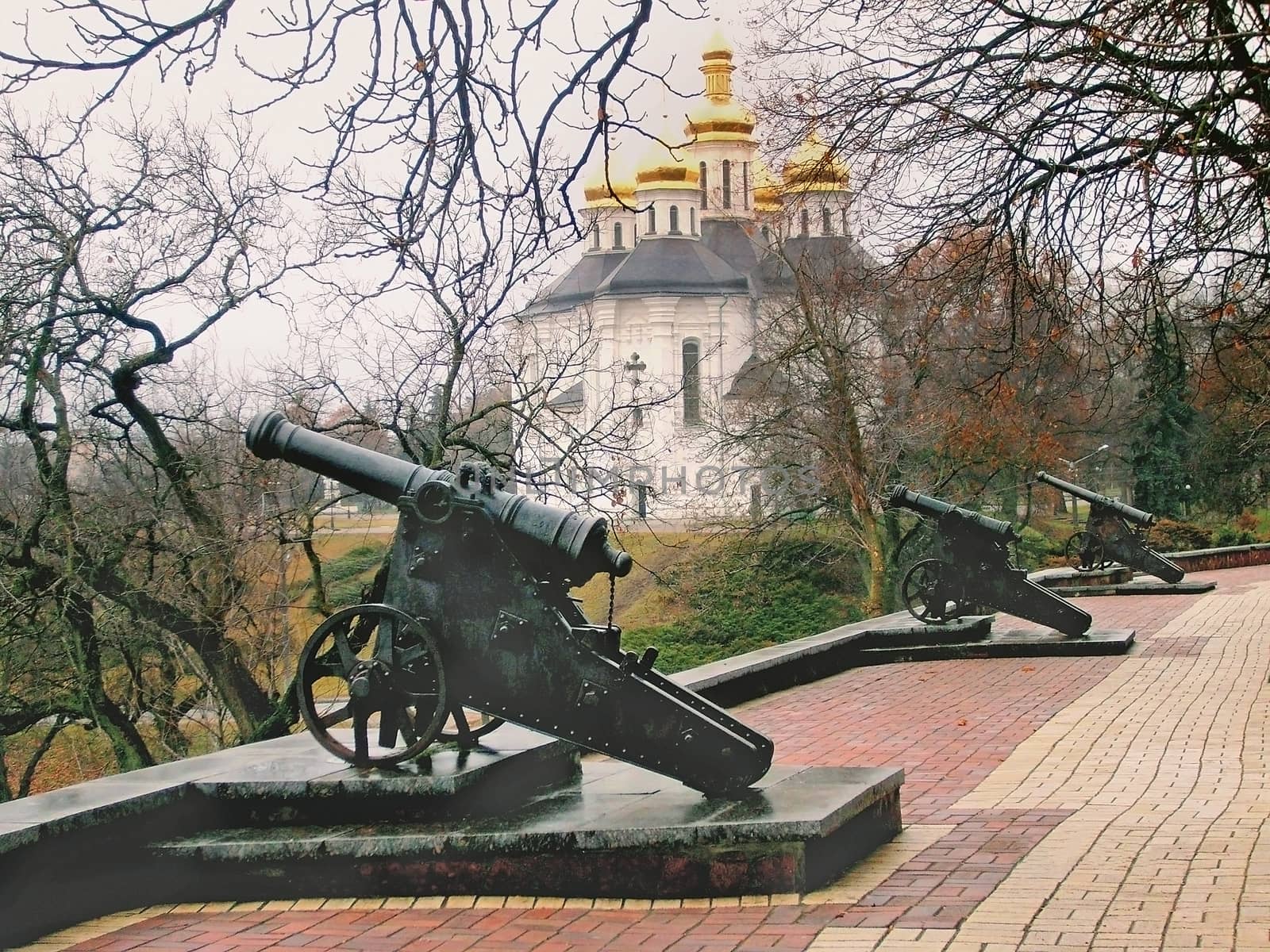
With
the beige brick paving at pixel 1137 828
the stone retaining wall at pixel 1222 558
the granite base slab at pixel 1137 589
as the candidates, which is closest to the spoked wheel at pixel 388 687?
the beige brick paving at pixel 1137 828

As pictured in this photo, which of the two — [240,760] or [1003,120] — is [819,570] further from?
[240,760]

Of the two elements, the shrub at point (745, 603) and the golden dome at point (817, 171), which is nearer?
the golden dome at point (817, 171)

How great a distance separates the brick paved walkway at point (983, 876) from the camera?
5422 millimetres

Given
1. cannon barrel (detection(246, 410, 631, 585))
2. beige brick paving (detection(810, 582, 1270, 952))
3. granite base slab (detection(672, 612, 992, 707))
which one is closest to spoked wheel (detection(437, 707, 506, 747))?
cannon barrel (detection(246, 410, 631, 585))

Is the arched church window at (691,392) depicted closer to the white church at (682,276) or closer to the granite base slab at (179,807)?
the white church at (682,276)

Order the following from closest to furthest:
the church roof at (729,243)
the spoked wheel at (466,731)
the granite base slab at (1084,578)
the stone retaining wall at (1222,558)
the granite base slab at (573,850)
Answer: the granite base slab at (573,850)
the spoked wheel at (466,731)
the granite base slab at (1084,578)
the stone retaining wall at (1222,558)
the church roof at (729,243)

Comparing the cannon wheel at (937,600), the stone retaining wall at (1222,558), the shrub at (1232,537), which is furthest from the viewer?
the shrub at (1232,537)

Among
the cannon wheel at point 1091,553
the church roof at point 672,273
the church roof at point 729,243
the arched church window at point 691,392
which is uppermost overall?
the church roof at point 729,243

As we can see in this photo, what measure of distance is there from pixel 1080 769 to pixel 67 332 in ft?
45.5

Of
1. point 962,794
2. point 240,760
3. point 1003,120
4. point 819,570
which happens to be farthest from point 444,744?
point 819,570

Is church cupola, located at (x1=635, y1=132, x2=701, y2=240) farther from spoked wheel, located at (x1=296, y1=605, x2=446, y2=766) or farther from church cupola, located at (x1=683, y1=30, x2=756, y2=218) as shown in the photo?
spoked wheel, located at (x1=296, y1=605, x2=446, y2=766)

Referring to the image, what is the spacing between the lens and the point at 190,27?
5797 millimetres

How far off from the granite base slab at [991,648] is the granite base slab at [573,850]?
9021 mm

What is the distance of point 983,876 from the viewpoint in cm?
618
